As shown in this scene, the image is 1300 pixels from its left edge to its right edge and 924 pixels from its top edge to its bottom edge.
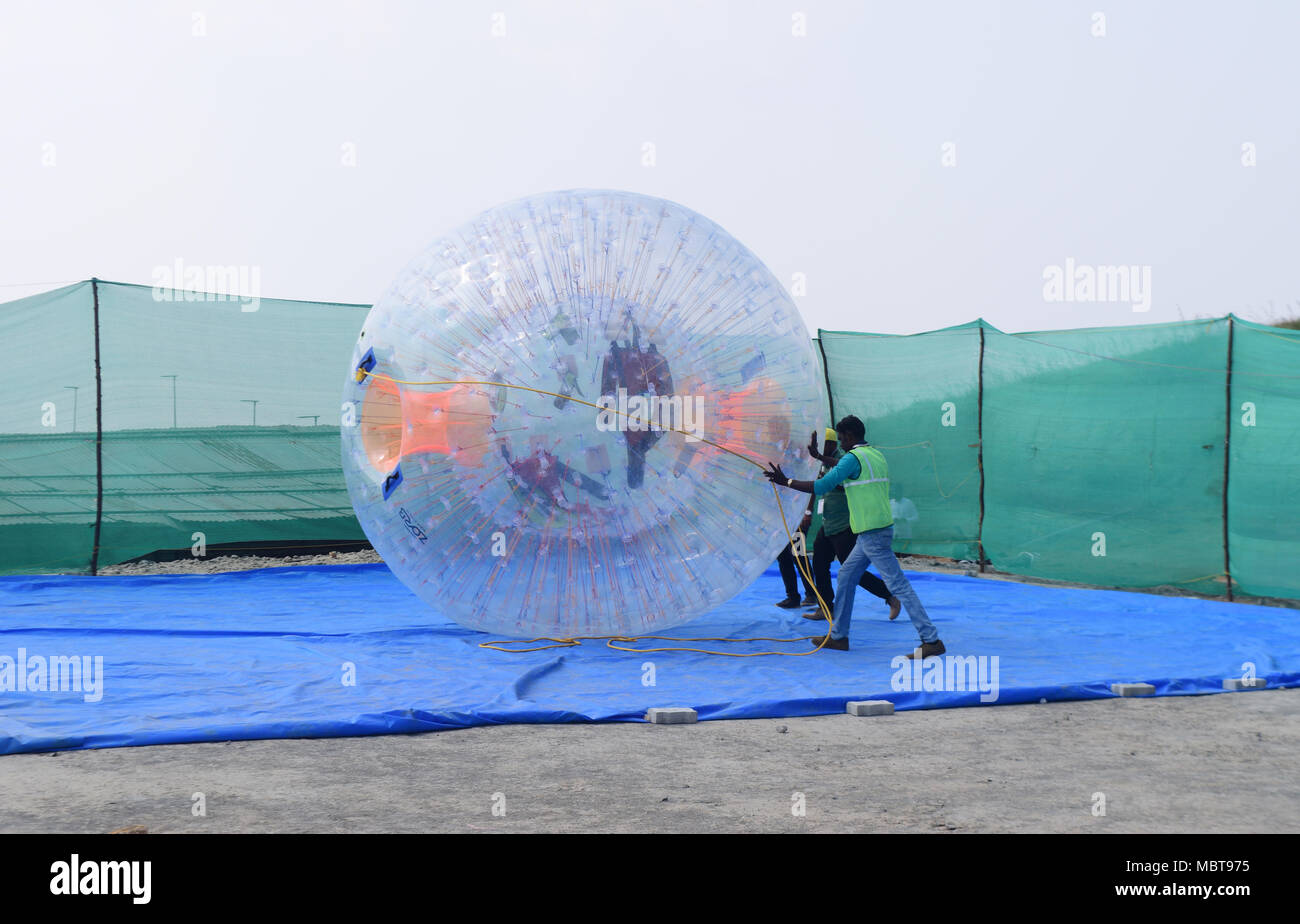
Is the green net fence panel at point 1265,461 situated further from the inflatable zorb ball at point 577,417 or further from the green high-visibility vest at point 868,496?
the inflatable zorb ball at point 577,417

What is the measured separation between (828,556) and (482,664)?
3.04 m

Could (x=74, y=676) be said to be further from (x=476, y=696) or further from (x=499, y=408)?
(x=499, y=408)

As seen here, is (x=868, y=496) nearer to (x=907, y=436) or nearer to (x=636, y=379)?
(x=636, y=379)

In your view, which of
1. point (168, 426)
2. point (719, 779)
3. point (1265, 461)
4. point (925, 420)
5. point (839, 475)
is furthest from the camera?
point (925, 420)

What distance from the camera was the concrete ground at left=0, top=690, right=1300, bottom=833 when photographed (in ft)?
12.5

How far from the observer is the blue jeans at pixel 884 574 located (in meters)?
6.96

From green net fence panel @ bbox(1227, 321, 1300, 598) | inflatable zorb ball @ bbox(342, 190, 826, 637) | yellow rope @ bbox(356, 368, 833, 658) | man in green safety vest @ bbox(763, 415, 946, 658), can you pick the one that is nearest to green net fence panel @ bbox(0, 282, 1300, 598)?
green net fence panel @ bbox(1227, 321, 1300, 598)

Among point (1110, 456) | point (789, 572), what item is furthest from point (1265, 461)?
point (789, 572)

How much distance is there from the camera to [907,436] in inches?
509

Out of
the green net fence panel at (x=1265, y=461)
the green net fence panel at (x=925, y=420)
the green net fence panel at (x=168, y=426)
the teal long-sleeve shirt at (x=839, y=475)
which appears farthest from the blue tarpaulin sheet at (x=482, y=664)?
the green net fence panel at (x=925, y=420)

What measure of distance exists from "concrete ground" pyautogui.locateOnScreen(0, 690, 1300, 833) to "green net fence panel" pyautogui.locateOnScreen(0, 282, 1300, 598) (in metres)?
4.84

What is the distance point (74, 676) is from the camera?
20.8 ft

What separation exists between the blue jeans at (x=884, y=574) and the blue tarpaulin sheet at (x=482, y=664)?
9.2 inches
